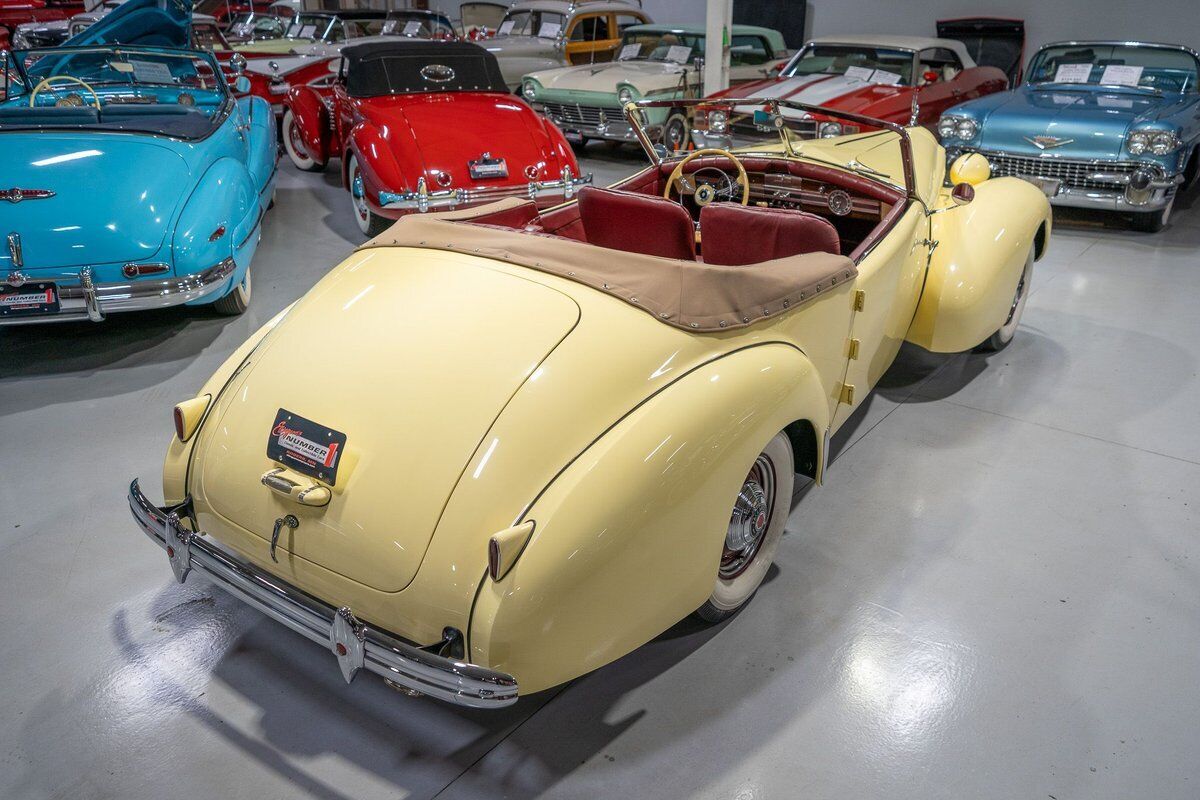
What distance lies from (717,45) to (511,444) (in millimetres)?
6836

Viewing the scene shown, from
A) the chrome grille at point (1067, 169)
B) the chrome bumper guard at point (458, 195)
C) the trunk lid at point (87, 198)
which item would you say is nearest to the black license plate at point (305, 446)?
the trunk lid at point (87, 198)

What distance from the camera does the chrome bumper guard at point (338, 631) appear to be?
180 centimetres

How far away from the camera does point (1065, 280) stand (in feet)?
18.1

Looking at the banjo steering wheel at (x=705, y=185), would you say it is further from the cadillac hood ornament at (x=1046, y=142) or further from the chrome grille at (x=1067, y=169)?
the cadillac hood ornament at (x=1046, y=142)

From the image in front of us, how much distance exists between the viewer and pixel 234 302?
4.91 meters

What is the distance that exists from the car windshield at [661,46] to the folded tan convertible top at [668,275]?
273 inches

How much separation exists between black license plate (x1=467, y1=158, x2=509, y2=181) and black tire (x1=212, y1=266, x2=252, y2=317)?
1651mm

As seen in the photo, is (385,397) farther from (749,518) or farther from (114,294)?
(114,294)

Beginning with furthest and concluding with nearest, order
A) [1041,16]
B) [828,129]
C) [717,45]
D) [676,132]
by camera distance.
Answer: [1041,16], [676,132], [717,45], [828,129]

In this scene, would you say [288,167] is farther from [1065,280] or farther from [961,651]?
[961,651]

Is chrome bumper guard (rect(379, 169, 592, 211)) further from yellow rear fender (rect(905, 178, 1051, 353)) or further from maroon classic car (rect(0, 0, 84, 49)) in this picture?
maroon classic car (rect(0, 0, 84, 49))

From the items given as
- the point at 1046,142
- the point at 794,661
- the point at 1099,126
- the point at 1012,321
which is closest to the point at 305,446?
the point at 794,661

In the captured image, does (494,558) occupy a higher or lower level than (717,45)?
lower

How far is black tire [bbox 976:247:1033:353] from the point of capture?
4348 millimetres
